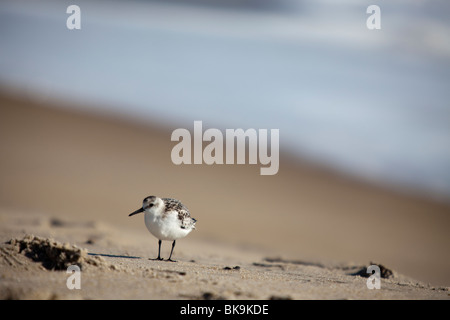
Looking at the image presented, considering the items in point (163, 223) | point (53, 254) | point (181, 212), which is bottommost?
point (53, 254)

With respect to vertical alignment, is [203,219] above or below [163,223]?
above

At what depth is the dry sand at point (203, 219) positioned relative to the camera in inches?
246

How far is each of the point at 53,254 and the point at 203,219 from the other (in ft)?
26.5

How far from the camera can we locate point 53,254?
613cm

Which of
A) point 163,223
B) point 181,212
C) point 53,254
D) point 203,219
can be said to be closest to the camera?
point 53,254

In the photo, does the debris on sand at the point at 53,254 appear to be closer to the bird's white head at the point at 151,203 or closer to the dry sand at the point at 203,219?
the dry sand at the point at 203,219

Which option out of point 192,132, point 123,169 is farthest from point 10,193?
point 192,132

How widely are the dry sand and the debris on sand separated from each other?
5 centimetres

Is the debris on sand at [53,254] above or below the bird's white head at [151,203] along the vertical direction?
below

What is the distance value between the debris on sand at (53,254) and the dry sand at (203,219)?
0.18 feet

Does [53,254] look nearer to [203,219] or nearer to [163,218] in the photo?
[163,218]

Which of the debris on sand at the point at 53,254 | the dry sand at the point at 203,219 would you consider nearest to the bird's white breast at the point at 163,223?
the dry sand at the point at 203,219

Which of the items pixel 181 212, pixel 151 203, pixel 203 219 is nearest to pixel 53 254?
pixel 151 203

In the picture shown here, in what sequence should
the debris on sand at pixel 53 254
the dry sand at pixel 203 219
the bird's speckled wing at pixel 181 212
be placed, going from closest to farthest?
the debris on sand at pixel 53 254 < the dry sand at pixel 203 219 < the bird's speckled wing at pixel 181 212
